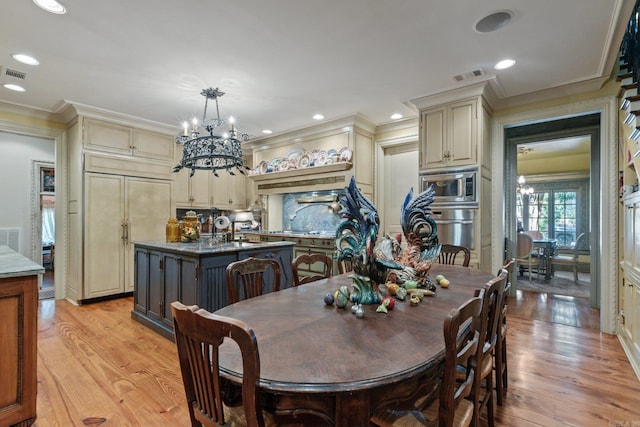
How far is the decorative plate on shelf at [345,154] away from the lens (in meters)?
4.42

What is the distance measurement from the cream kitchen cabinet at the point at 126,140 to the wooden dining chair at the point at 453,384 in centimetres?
492

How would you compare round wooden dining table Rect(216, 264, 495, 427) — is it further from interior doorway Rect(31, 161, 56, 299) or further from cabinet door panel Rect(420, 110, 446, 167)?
interior doorway Rect(31, 161, 56, 299)

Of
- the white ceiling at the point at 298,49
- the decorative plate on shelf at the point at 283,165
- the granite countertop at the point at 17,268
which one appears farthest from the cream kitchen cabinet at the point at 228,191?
the granite countertop at the point at 17,268

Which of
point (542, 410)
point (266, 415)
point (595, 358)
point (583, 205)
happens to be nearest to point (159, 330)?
point (266, 415)

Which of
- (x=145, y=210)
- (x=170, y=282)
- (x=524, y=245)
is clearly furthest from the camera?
(x=524, y=245)

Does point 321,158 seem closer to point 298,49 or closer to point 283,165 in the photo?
point 283,165

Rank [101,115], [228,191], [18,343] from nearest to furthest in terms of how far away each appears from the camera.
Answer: [18,343] < [101,115] < [228,191]

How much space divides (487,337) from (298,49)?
2.55 m

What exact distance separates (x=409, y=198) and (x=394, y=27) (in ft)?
4.52

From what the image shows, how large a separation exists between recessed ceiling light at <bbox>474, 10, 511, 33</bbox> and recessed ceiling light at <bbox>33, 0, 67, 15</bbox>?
299cm

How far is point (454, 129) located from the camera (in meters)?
3.50

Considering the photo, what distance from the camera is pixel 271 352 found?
1022 mm

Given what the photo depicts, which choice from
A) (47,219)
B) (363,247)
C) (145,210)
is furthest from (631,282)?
(47,219)

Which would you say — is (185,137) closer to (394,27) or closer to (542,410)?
(394,27)
